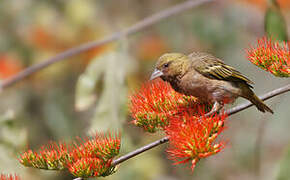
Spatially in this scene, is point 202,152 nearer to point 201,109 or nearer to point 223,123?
point 223,123

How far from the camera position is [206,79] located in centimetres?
336

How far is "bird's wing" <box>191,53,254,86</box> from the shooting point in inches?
130

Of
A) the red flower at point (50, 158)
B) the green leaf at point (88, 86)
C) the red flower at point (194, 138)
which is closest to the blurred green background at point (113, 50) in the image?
the green leaf at point (88, 86)

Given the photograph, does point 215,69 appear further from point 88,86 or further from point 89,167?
point 88,86

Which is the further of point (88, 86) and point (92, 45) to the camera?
point (92, 45)

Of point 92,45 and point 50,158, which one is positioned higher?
point 92,45

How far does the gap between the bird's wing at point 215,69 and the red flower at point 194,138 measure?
697 mm

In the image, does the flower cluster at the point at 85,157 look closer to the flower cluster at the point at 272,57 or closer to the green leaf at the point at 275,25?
the flower cluster at the point at 272,57

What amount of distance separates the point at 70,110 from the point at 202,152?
4301mm

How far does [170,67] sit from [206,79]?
262 mm

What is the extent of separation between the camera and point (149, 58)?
6.97m

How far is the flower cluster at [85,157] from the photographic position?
2.63 meters

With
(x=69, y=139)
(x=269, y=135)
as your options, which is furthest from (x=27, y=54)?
(x=269, y=135)

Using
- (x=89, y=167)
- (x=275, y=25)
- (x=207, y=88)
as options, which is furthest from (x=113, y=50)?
(x=89, y=167)
